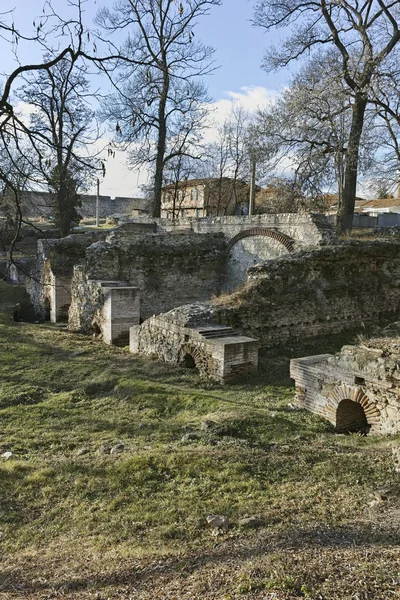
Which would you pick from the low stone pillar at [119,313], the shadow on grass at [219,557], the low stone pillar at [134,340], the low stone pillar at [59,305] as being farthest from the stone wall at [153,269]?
the shadow on grass at [219,557]

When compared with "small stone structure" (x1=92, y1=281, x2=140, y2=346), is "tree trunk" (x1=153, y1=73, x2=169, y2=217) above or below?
above

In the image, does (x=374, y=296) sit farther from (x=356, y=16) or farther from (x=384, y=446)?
(x=356, y=16)

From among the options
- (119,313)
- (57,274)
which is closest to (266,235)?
(119,313)

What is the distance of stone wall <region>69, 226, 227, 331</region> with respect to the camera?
14359 millimetres

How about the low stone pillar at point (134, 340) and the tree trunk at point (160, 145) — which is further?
the tree trunk at point (160, 145)

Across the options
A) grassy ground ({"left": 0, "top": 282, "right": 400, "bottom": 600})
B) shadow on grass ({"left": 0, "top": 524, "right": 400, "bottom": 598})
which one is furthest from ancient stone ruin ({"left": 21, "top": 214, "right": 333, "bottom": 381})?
shadow on grass ({"left": 0, "top": 524, "right": 400, "bottom": 598})

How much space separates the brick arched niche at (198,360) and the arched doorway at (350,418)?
8.39 ft

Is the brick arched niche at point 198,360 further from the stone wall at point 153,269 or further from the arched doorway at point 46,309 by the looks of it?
the arched doorway at point 46,309

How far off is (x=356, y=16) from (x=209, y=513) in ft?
64.3

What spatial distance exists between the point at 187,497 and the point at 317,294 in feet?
26.6

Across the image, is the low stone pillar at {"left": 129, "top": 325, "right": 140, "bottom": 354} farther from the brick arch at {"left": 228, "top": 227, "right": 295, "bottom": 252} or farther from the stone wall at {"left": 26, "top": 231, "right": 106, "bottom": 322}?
the brick arch at {"left": 228, "top": 227, "right": 295, "bottom": 252}

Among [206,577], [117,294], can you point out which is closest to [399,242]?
[117,294]

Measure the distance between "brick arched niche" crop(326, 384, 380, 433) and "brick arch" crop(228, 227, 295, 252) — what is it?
9.19m

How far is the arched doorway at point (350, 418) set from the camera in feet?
21.2
